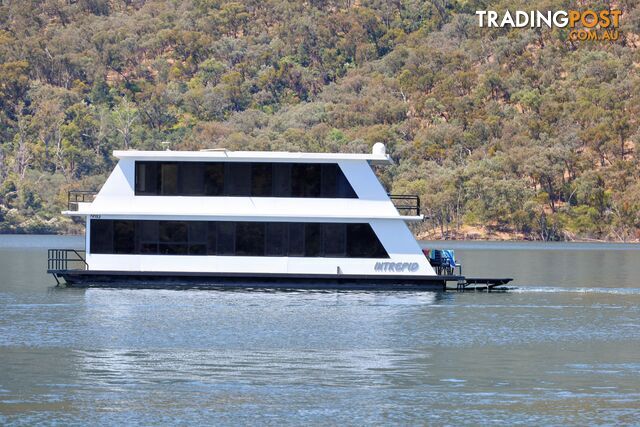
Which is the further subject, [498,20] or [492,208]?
[498,20]

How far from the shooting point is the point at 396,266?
43.4m

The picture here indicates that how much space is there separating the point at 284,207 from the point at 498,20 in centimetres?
13605

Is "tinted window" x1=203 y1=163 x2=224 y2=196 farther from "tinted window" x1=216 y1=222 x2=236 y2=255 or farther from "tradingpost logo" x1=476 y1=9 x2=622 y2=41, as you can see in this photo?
"tradingpost logo" x1=476 y1=9 x2=622 y2=41

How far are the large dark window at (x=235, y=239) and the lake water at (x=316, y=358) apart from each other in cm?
158

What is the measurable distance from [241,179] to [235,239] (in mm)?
2094

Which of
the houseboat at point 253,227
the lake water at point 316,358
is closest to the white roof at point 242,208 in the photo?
the houseboat at point 253,227

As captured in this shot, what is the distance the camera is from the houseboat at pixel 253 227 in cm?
4334

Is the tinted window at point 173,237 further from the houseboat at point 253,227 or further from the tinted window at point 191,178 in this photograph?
the tinted window at point 191,178

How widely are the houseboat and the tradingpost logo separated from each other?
12696 cm

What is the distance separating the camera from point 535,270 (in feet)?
229

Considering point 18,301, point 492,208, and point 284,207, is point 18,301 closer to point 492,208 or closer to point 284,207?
point 284,207

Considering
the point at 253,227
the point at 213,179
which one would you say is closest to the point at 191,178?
the point at 213,179

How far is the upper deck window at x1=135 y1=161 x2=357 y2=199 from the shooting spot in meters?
43.7

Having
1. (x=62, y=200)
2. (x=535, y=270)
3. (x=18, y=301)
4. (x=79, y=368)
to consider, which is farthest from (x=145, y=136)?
(x=79, y=368)
